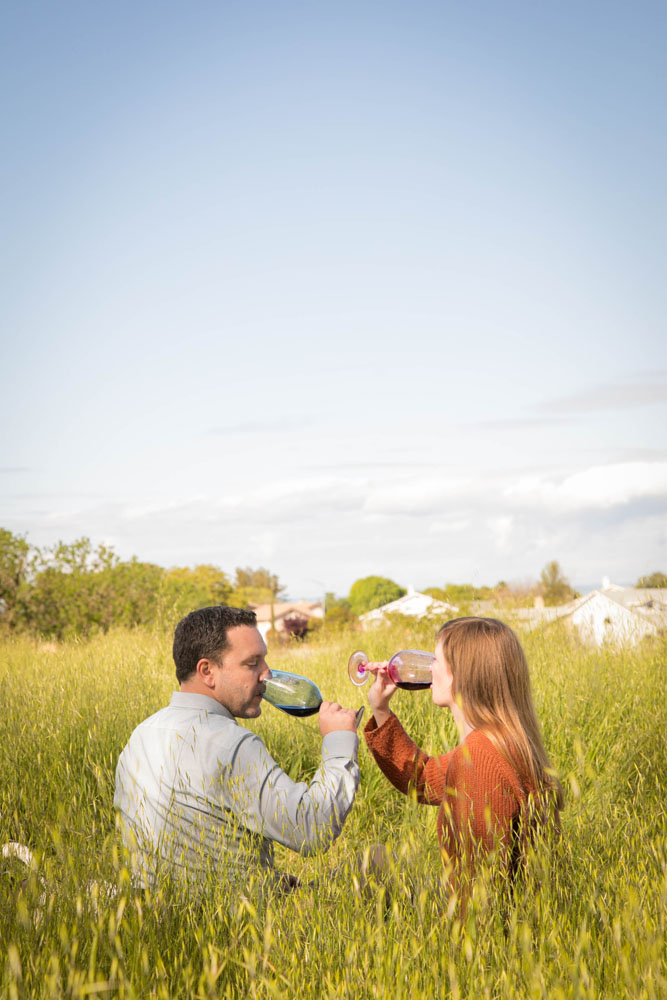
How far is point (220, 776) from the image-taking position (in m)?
2.57

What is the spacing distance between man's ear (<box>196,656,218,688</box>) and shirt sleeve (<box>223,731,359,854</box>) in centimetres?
36

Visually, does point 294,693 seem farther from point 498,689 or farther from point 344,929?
point 344,929

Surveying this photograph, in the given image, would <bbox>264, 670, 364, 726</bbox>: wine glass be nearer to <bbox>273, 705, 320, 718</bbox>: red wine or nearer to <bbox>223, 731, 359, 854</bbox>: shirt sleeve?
<bbox>273, 705, 320, 718</bbox>: red wine

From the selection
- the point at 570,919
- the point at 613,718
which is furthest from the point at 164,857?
the point at 613,718

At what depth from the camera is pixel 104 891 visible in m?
1.98

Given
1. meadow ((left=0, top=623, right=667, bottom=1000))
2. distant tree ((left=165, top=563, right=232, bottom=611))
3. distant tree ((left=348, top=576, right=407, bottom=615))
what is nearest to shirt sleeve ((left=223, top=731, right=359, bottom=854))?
meadow ((left=0, top=623, right=667, bottom=1000))

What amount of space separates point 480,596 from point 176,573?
1341 inches

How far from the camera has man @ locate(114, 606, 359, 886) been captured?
2395 mm

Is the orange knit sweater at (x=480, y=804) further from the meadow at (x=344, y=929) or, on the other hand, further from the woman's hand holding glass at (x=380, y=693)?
the woman's hand holding glass at (x=380, y=693)

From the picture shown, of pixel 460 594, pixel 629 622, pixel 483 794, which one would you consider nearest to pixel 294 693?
pixel 483 794

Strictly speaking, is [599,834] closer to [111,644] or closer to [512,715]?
[512,715]

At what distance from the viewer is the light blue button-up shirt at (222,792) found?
2453 millimetres

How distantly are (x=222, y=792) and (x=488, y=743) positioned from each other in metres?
0.86

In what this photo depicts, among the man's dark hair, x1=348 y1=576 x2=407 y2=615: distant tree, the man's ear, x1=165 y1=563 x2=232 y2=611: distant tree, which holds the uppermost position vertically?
the man's dark hair
